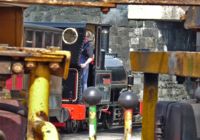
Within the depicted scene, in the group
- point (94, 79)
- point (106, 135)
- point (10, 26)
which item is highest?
point (10, 26)

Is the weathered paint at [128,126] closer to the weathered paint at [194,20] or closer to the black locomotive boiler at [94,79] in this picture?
the weathered paint at [194,20]

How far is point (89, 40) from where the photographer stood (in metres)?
15.1

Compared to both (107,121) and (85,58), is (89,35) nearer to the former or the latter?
(85,58)

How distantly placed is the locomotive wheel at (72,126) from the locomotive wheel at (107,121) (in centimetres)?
115

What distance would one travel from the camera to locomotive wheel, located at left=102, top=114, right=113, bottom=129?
51.5 ft

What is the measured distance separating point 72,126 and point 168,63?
34.5 ft

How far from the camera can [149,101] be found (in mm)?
4539

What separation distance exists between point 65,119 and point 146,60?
8918 mm

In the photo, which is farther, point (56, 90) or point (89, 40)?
point (89, 40)

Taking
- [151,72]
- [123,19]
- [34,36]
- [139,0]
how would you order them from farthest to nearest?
[123,19] < [34,36] < [151,72] < [139,0]

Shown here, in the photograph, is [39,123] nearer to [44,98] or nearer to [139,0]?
[44,98]

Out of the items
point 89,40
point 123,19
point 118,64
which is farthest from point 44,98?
point 123,19

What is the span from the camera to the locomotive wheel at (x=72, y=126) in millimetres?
14336

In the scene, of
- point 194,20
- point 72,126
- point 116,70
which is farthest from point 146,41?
point 194,20
